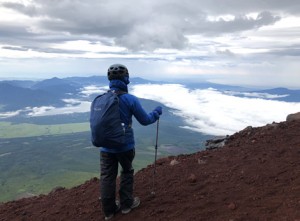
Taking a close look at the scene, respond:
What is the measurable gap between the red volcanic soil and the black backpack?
7.00 ft

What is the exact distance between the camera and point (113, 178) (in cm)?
970

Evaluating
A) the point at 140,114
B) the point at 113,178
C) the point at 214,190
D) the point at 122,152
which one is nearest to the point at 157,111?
the point at 140,114

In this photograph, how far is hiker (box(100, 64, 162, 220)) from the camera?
931 cm

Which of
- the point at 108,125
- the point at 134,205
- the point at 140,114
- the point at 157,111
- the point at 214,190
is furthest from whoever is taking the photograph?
the point at 214,190

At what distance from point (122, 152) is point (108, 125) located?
2.88 ft

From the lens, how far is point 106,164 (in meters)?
9.65

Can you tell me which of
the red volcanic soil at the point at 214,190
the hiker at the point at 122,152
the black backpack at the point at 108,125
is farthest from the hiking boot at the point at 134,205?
the black backpack at the point at 108,125

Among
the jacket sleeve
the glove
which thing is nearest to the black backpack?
the jacket sleeve

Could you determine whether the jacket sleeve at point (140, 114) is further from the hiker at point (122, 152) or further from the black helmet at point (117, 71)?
the black helmet at point (117, 71)

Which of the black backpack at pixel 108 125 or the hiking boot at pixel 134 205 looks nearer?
the black backpack at pixel 108 125

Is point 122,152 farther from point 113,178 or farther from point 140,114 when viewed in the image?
point 140,114

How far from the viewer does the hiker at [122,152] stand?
30.6 ft

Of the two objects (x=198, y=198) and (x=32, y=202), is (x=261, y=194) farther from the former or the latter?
(x=32, y=202)

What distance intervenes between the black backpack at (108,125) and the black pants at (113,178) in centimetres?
59
